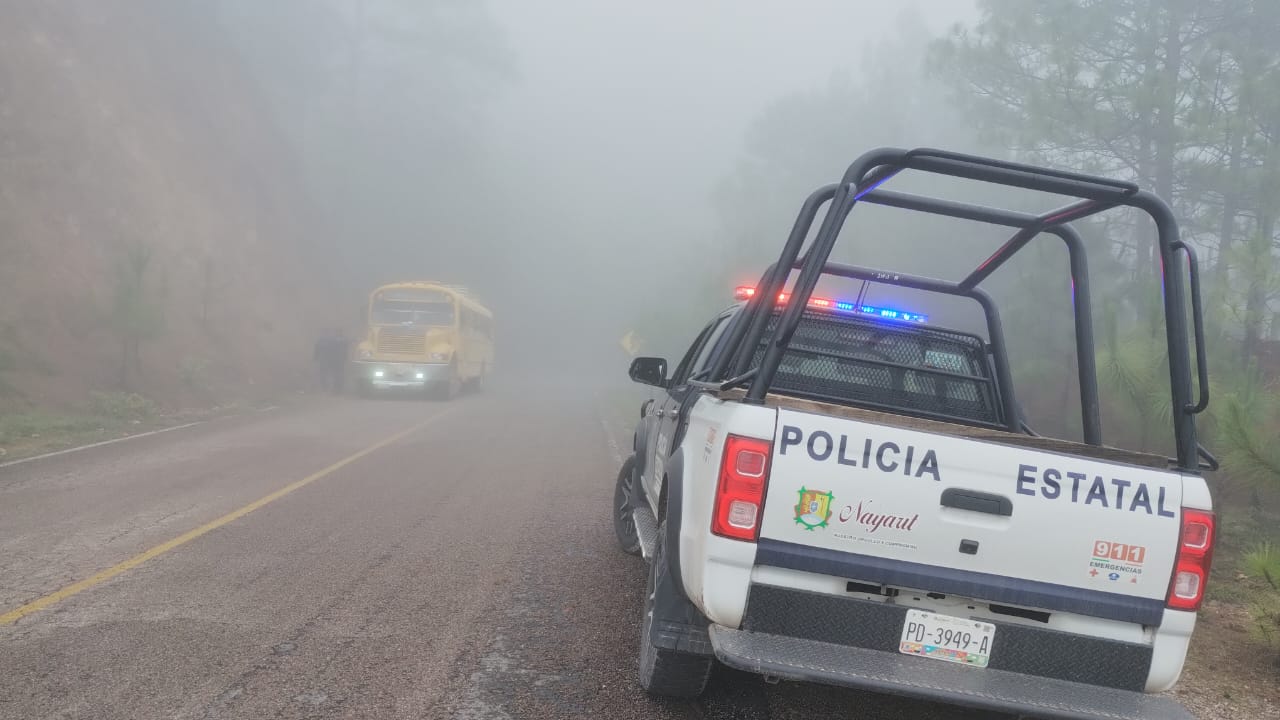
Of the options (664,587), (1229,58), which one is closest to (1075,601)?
(664,587)

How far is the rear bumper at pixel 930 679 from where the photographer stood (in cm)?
312

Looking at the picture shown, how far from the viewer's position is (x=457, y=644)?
463cm

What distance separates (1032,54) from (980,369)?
15.1 m

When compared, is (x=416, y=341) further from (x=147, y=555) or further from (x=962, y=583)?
(x=962, y=583)

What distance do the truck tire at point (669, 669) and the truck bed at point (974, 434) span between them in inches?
34.1

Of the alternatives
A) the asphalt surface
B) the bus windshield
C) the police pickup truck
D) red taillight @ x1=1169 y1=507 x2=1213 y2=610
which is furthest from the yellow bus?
red taillight @ x1=1169 y1=507 x2=1213 y2=610

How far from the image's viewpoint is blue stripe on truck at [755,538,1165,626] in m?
3.33

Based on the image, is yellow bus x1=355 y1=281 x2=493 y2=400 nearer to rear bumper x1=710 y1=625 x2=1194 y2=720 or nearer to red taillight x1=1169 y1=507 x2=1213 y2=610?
rear bumper x1=710 y1=625 x2=1194 y2=720

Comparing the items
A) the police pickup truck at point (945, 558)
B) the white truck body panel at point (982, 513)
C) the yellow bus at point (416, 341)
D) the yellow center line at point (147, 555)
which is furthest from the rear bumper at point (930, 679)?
the yellow bus at point (416, 341)

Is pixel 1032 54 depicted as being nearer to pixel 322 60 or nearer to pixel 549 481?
pixel 549 481

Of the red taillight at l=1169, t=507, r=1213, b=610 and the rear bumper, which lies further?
the red taillight at l=1169, t=507, r=1213, b=610

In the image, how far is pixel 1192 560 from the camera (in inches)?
132

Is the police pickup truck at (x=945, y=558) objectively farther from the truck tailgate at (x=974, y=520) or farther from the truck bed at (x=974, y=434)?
the truck bed at (x=974, y=434)

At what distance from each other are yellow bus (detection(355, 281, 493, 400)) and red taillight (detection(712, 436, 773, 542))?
21.3 metres
